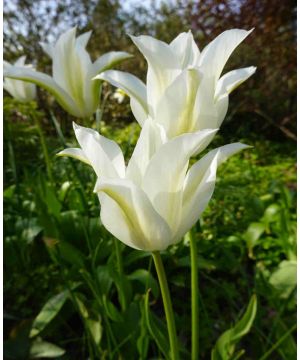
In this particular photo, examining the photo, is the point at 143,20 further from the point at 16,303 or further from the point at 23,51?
the point at 16,303

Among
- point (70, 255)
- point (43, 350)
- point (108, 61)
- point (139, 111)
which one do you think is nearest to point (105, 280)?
point (70, 255)

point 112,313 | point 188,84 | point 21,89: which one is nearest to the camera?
point 188,84

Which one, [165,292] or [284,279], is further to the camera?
[284,279]

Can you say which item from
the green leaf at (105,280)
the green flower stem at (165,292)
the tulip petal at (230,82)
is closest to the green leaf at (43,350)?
the green leaf at (105,280)

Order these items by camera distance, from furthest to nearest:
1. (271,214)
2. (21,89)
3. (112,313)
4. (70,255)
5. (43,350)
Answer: (271,214), (21,89), (70,255), (43,350), (112,313)

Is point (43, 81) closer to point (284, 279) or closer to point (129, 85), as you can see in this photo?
point (129, 85)

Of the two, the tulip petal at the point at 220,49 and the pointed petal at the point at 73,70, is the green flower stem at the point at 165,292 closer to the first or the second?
the tulip petal at the point at 220,49

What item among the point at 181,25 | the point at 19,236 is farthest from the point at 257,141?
the point at 19,236

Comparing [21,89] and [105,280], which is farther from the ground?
[21,89]
